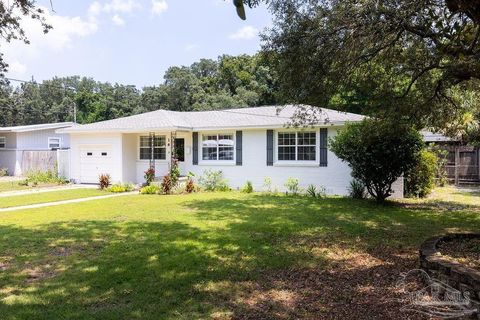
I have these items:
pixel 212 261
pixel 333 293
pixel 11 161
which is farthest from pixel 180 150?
pixel 11 161

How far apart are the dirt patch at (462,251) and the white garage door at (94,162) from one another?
17.0 metres

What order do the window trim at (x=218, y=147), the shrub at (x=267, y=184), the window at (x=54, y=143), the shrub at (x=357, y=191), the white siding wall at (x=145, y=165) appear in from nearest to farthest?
the shrub at (x=357, y=191) → the shrub at (x=267, y=184) → the window trim at (x=218, y=147) → the white siding wall at (x=145, y=165) → the window at (x=54, y=143)

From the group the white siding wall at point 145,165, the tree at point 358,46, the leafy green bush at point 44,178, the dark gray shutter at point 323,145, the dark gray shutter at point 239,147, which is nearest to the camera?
the tree at point 358,46

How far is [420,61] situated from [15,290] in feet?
29.7

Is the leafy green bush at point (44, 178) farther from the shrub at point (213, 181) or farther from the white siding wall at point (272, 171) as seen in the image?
the shrub at point (213, 181)

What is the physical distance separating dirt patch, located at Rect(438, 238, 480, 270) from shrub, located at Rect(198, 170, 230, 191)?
38.5ft

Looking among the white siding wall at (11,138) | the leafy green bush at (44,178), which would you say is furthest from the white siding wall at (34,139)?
the leafy green bush at (44,178)

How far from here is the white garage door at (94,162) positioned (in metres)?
20.2

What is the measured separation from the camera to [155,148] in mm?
20406

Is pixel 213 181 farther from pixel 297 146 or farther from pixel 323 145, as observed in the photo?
pixel 323 145

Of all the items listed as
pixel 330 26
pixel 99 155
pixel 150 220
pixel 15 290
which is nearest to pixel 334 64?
pixel 330 26

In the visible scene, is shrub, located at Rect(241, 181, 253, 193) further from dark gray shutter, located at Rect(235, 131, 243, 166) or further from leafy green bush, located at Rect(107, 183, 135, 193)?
leafy green bush, located at Rect(107, 183, 135, 193)

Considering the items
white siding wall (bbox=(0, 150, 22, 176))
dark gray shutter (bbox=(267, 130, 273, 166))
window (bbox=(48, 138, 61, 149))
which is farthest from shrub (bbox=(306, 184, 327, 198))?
window (bbox=(48, 138, 61, 149))

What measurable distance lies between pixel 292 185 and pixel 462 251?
35.0ft
